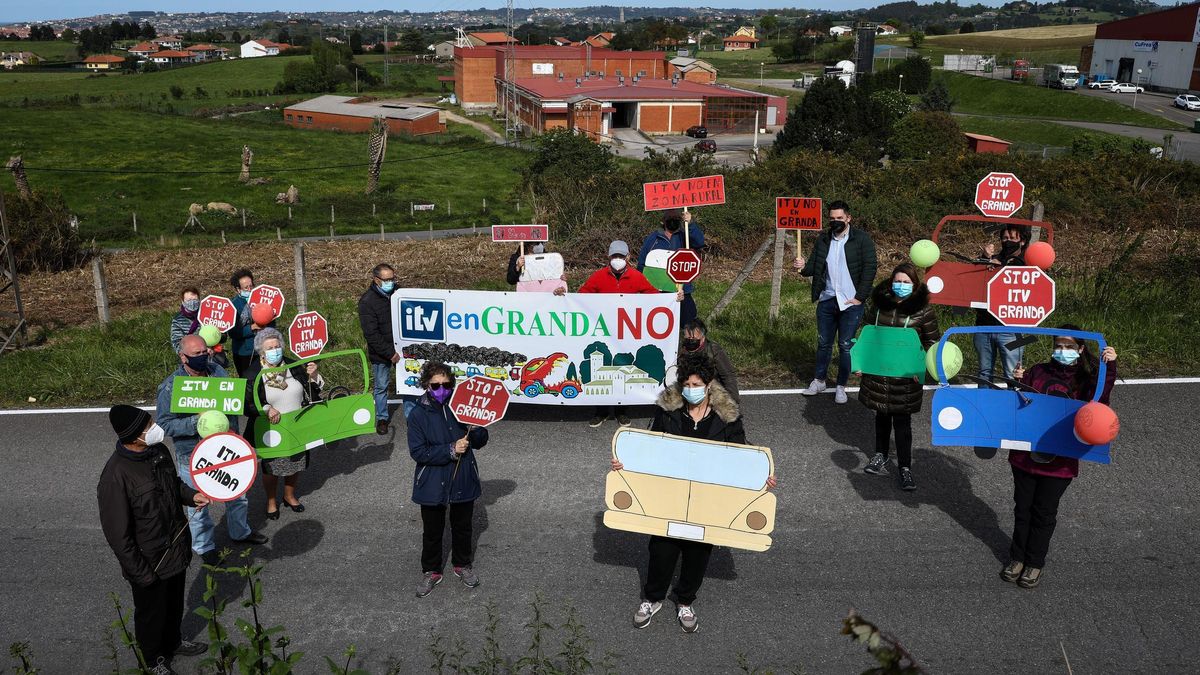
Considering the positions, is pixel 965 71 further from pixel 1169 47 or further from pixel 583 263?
pixel 583 263

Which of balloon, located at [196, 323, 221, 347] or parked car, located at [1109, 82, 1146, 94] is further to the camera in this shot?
parked car, located at [1109, 82, 1146, 94]

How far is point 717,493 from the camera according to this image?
21.0ft

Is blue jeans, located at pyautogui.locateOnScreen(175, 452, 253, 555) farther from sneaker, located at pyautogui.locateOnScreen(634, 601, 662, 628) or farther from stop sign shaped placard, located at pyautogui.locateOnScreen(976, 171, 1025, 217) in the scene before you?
stop sign shaped placard, located at pyautogui.locateOnScreen(976, 171, 1025, 217)

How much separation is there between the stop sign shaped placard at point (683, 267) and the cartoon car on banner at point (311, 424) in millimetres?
4197

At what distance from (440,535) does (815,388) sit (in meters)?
5.57

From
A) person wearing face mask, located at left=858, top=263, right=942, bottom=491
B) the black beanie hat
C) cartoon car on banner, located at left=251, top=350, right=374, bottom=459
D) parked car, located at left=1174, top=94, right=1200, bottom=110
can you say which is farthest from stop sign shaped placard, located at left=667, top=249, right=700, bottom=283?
parked car, located at left=1174, top=94, right=1200, bottom=110

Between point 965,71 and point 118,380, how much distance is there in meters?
129

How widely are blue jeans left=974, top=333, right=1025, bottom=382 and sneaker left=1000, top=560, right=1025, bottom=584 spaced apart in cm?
350

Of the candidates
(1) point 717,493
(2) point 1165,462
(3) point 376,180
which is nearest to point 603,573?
(1) point 717,493

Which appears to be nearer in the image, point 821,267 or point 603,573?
point 603,573

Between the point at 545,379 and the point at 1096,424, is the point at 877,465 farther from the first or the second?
the point at 545,379

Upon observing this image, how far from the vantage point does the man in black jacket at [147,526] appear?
597 cm

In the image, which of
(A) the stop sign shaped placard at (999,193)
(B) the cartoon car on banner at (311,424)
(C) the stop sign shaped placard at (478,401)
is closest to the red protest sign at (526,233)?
(B) the cartoon car on banner at (311,424)

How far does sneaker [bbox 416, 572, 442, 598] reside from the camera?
7.14 metres
